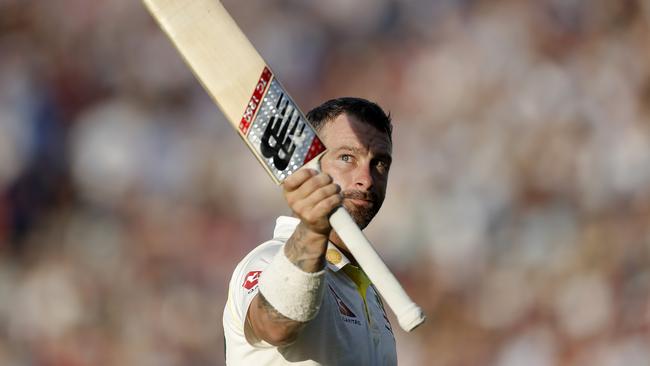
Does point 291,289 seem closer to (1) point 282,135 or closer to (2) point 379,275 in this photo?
(2) point 379,275

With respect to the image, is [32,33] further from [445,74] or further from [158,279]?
[445,74]

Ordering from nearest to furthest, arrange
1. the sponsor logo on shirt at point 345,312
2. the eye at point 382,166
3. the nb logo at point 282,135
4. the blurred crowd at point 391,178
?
the nb logo at point 282,135
the sponsor logo on shirt at point 345,312
the eye at point 382,166
the blurred crowd at point 391,178

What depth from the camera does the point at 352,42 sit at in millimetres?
5539

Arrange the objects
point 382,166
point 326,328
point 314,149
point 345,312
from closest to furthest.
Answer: point 314,149 → point 326,328 → point 345,312 → point 382,166

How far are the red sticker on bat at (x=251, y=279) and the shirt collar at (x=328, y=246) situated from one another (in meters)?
0.31

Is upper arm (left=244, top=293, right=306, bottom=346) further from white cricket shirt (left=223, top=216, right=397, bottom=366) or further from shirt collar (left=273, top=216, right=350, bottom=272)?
shirt collar (left=273, top=216, right=350, bottom=272)

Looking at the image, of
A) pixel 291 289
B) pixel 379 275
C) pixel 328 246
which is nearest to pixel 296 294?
pixel 291 289

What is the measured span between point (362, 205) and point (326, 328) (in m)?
0.47

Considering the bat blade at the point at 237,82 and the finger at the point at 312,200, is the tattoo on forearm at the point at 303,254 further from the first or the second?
the bat blade at the point at 237,82

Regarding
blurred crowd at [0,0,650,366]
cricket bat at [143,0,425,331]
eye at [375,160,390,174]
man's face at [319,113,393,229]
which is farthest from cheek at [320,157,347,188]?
blurred crowd at [0,0,650,366]

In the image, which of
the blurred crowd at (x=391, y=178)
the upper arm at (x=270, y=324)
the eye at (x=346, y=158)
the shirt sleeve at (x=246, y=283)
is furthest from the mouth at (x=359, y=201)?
→ the blurred crowd at (x=391, y=178)

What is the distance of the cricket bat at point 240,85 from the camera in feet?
6.51

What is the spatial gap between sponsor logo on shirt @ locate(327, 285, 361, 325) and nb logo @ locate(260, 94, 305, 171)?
0.39 m

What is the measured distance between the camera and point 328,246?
7.85ft
